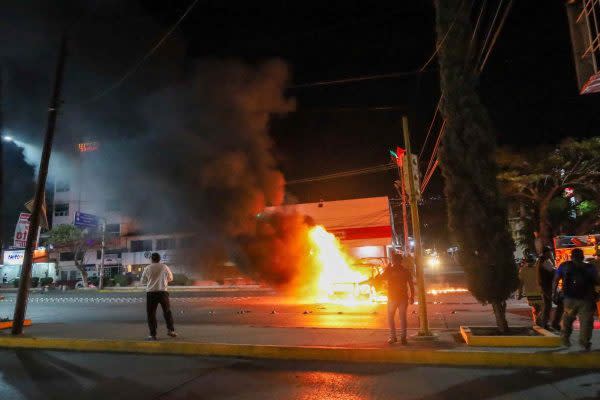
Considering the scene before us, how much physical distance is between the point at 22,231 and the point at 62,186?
4616 centimetres

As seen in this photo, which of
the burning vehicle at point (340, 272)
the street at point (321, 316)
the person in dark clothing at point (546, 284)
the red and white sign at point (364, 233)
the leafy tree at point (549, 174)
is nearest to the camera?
the person in dark clothing at point (546, 284)

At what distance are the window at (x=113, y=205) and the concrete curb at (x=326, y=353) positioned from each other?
86.5ft

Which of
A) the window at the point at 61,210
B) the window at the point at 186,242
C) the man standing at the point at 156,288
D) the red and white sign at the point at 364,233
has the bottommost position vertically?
the man standing at the point at 156,288

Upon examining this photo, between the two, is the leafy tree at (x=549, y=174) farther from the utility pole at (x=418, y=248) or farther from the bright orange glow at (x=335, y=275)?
the utility pole at (x=418, y=248)

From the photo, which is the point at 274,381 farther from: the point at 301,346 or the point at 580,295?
the point at 580,295

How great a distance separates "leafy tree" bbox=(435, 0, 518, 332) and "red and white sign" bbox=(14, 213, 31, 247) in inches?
332

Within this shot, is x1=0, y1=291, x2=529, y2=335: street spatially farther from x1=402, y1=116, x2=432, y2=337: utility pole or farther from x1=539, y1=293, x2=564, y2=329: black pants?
x1=402, y1=116, x2=432, y2=337: utility pole

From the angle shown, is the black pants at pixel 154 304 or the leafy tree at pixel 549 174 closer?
the black pants at pixel 154 304

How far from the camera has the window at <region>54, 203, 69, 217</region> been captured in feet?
163

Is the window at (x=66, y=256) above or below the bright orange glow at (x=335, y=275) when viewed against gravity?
above

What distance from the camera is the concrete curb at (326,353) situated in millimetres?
5309

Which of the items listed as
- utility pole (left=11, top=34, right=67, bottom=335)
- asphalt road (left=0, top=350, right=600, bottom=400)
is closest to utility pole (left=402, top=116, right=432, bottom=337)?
asphalt road (left=0, top=350, right=600, bottom=400)

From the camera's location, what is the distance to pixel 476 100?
276 inches

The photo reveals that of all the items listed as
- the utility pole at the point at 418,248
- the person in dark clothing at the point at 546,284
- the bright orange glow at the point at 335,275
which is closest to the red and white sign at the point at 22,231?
the utility pole at the point at 418,248
